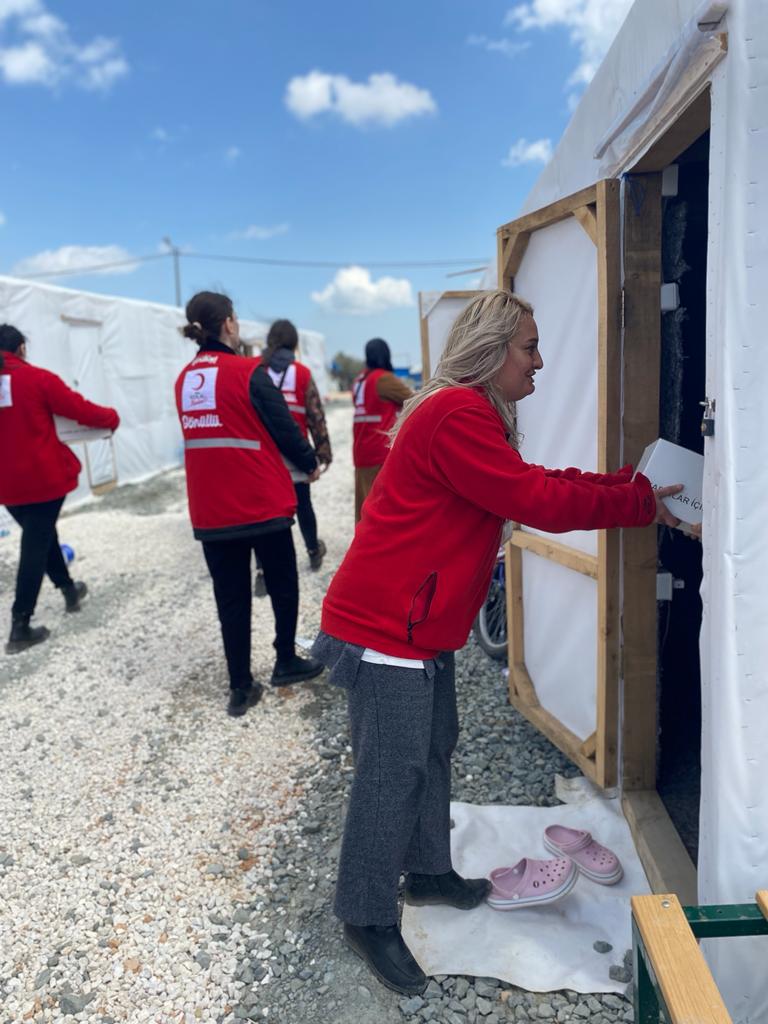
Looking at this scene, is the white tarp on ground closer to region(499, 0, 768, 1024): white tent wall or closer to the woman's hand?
region(499, 0, 768, 1024): white tent wall

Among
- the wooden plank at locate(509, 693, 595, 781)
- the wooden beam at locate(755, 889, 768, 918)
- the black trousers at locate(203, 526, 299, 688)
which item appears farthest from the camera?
the black trousers at locate(203, 526, 299, 688)

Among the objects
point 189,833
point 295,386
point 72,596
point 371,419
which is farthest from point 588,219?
point 72,596

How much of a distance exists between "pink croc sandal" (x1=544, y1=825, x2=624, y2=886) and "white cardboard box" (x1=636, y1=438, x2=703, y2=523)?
1227 millimetres

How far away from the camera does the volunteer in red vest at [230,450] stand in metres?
3.53

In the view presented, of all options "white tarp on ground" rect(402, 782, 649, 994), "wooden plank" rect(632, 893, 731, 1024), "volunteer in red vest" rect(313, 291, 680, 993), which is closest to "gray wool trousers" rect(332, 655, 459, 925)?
"volunteer in red vest" rect(313, 291, 680, 993)

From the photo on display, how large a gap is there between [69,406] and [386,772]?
12.0ft

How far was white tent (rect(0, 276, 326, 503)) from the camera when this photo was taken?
8977 mm

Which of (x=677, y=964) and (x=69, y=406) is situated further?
(x=69, y=406)

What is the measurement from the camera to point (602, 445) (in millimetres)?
2572

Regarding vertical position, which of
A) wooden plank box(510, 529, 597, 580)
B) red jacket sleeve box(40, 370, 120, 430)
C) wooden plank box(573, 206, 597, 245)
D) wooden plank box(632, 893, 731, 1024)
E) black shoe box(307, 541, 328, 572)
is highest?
wooden plank box(573, 206, 597, 245)

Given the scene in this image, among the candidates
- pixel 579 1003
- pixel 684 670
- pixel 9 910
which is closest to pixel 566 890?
pixel 579 1003

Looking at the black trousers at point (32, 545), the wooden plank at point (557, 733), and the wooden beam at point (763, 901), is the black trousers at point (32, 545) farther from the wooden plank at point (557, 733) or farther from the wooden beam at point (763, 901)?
the wooden beam at point (763, 901)

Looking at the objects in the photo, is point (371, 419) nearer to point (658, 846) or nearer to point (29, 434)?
point (29, 434)

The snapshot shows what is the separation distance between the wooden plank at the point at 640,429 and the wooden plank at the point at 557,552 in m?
0.15
